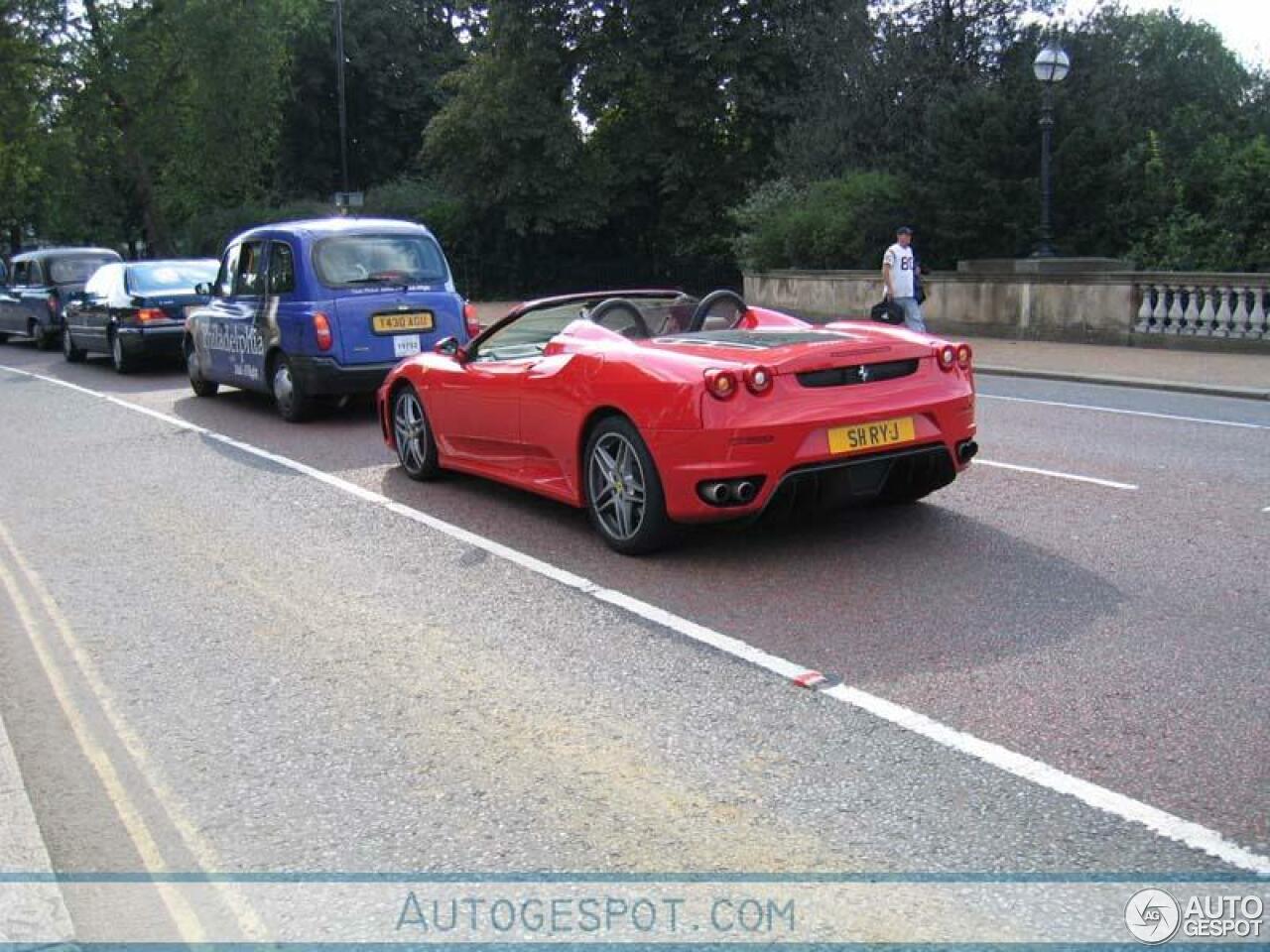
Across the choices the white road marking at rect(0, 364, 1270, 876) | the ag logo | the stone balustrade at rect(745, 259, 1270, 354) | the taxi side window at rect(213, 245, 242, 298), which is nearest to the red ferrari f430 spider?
the white road marking at rect(0, 364, 1270, 876)

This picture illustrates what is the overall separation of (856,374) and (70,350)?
16.6m

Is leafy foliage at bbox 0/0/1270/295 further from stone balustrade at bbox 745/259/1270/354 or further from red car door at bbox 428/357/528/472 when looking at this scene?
red car door at bbox 428/357/528/472

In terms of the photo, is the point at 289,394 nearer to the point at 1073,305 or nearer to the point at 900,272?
the point at 900,272

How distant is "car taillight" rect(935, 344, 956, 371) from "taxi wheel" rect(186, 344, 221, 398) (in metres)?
9.74

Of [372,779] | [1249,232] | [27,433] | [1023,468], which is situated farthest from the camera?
[1249,232]

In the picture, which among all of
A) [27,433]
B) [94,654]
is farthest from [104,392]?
[94,654]

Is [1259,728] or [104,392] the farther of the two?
[104,392]

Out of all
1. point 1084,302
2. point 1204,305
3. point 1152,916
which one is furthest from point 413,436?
point 1084,302

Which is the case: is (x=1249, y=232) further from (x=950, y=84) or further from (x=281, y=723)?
(x=281, y=723)

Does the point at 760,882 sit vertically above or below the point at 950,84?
below

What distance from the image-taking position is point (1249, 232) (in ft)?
66.0

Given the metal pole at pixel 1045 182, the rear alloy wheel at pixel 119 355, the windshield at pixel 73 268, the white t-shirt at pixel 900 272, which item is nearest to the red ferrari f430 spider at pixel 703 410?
the white t-shirt at pixel 900 272

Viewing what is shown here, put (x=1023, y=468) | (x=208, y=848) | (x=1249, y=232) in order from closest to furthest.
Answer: (x=208, y=848)
(x=1023, y=468)
(x=1249, y=232)

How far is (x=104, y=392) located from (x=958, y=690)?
13.3 meters
